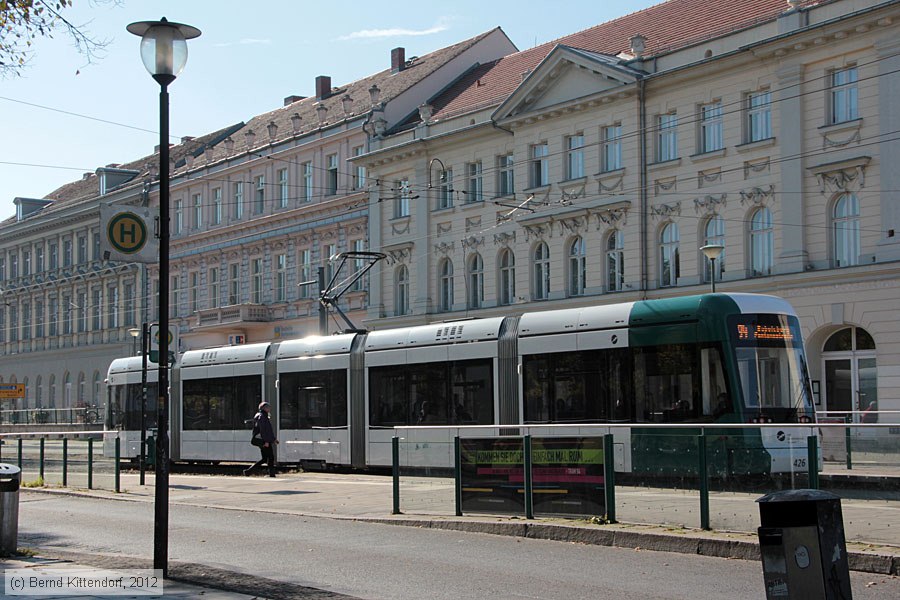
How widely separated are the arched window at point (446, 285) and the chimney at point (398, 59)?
14.7m

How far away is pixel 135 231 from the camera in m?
12.9

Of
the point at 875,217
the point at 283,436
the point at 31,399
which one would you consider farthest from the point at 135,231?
the point at 31,399

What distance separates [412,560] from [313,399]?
17.8 m

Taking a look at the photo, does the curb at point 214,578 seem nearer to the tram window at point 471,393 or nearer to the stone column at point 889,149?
the tram window at point 471,393

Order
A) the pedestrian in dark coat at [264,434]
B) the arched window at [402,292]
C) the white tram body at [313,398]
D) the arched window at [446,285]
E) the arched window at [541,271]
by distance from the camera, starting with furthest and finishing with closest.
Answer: the arched window at [402,292] < the arched window at [446,285] < the arched window at [541,271] < the white tram body at [313,398] < the pedestrian in dark coat at [264,434]

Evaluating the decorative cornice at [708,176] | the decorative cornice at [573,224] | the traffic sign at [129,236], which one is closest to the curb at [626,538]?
the traffic sign at [129,236]

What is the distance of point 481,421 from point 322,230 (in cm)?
3085

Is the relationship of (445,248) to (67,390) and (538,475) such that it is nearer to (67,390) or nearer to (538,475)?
(538,475)

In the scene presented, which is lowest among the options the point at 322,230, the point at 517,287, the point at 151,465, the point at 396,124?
the point at 151,465

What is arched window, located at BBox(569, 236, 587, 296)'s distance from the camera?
42.2m

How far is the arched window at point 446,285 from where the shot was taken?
48.0m

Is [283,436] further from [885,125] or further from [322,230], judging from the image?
[322,230]

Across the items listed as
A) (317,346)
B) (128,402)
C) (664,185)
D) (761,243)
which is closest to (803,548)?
(317,346)

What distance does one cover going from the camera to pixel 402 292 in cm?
5047
